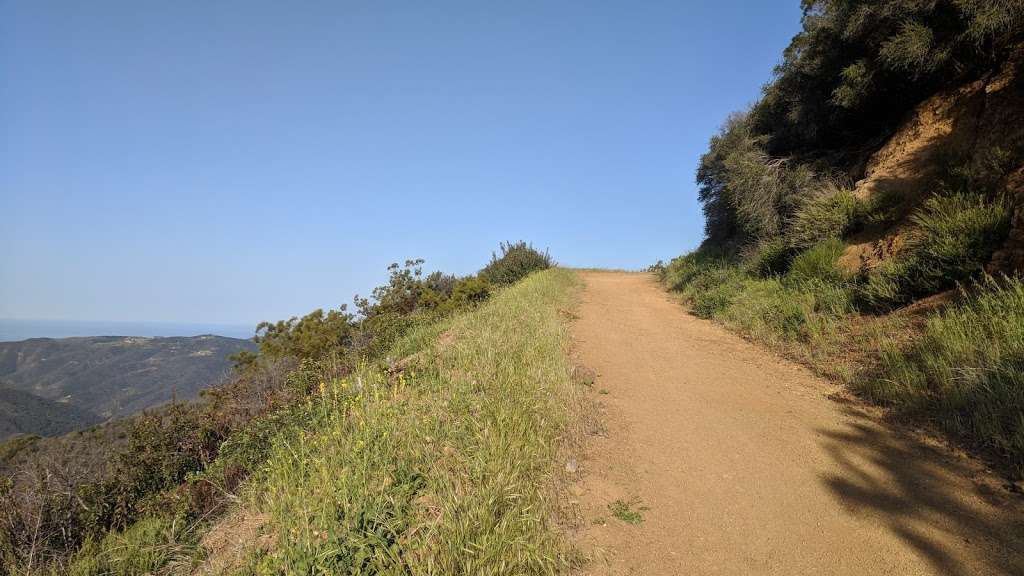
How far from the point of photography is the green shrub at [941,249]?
211 inches

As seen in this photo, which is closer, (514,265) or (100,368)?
(514,265)

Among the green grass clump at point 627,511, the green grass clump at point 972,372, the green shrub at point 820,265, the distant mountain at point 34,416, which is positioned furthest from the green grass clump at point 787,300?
the distant mountain at point 34,416

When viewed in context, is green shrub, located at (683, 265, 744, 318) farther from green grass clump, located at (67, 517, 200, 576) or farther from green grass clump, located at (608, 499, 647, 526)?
green grass clump, located at (67, 517, 200, 576)

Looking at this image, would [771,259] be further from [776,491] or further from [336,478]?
[336,478]

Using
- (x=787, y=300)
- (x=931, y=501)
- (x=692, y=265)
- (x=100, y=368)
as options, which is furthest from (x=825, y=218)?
(x=100, y=368)

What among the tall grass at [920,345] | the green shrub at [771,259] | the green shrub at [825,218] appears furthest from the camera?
the green shrub at [771,259]

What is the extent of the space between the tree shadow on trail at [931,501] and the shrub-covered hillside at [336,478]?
204cm

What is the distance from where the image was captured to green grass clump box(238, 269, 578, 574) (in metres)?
2.27

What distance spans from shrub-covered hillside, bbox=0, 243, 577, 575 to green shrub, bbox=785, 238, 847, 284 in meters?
4.64

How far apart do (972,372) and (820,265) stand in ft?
14.0

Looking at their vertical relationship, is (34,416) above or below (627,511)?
below

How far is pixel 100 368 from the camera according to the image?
167 ft

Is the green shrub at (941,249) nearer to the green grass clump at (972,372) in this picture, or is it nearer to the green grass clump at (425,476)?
the green grass clump at (972,372)

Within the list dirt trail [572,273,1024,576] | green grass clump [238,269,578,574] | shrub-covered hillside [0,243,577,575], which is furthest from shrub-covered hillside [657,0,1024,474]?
shrub-covered hillside [0,243,577,575]
